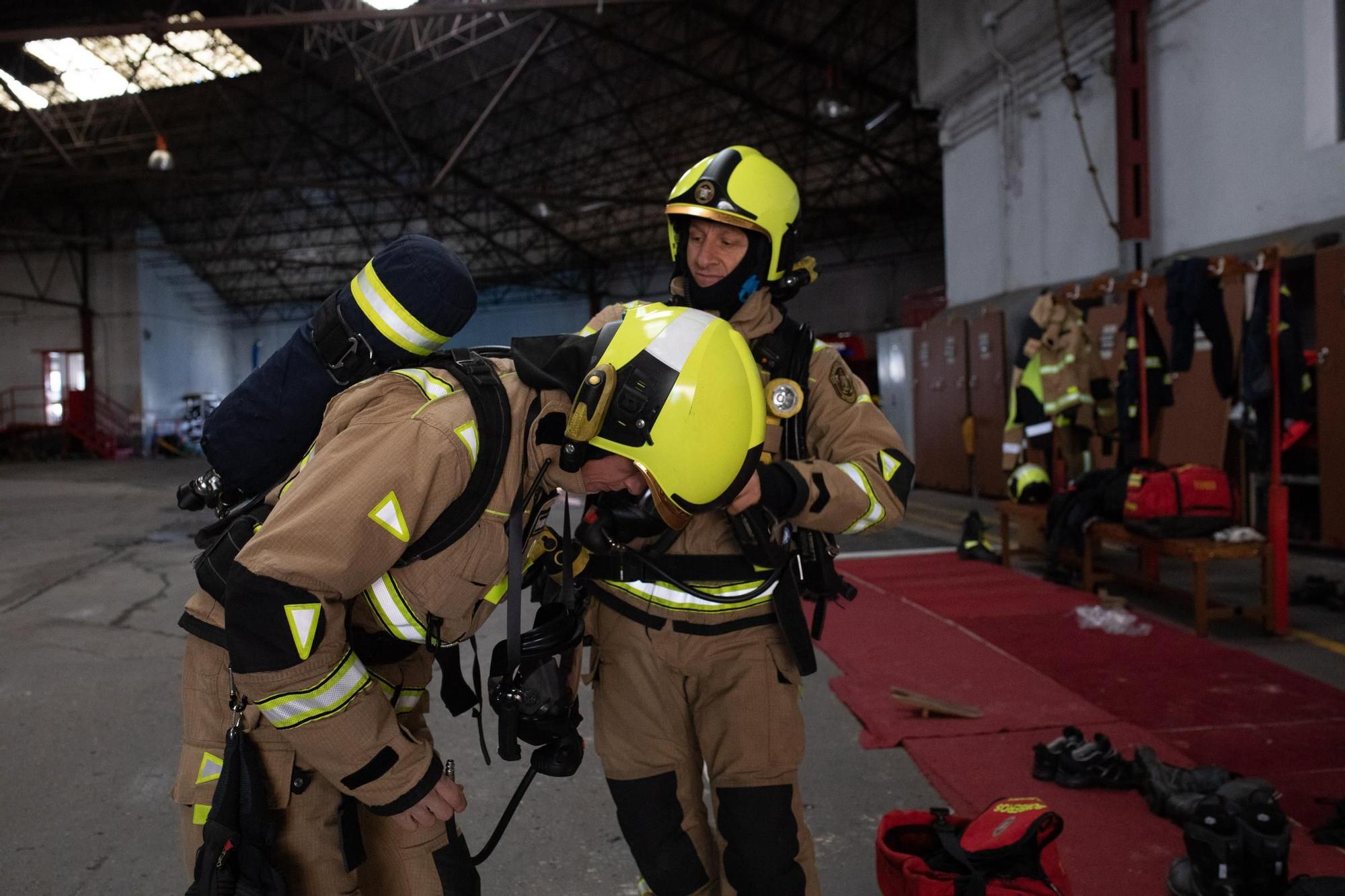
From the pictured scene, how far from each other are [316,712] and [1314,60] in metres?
8.64

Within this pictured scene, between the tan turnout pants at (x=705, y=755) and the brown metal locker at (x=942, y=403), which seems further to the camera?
the brown metal locker at (x=942, y=403)

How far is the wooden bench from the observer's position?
5.29 m

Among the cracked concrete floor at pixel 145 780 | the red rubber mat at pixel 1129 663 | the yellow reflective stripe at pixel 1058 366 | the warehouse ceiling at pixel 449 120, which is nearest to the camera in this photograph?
the cracked concrete floor at pixel 145 780

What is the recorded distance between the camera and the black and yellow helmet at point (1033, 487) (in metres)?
7.46

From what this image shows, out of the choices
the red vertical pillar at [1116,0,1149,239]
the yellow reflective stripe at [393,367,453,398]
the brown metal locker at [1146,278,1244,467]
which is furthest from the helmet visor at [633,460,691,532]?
the red vertical pillar at [1116,0,1149,239]

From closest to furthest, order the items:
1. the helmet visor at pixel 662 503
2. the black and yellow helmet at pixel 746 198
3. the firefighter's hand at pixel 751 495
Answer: the helmet visor at pixel 662 503 → the firefighter's hand at pixel 751 495 → the black and yellow helmet at pixel 746 198

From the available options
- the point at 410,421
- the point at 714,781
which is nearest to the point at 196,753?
the point at 410,421

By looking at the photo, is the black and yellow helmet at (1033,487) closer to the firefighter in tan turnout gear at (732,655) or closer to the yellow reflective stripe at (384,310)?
the firefighter in tan turnout gear at (732,655)

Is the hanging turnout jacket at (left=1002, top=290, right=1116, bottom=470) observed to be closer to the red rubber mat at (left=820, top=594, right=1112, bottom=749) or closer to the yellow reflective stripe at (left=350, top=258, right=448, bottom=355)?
the red rubber mat at (left=820, top=594, right=1112, bottom=749)

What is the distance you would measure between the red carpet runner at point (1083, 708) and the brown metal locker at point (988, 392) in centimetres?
554

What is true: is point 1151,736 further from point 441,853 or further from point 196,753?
point 196,753

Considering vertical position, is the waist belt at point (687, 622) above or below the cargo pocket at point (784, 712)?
above

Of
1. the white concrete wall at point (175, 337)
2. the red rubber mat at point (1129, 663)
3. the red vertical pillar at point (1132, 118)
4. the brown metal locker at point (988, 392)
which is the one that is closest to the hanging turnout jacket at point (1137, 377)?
the red rubber mat at point (1129, 663)

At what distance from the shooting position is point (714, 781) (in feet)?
6.53
